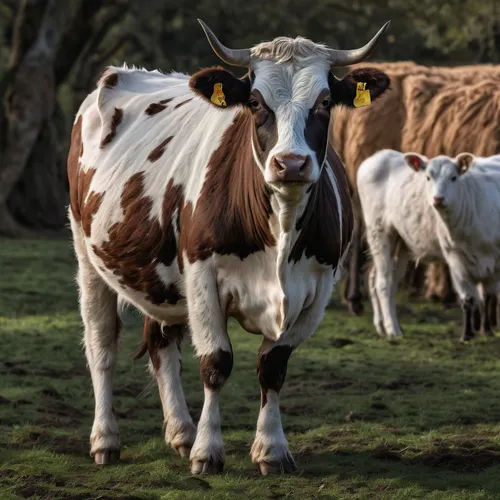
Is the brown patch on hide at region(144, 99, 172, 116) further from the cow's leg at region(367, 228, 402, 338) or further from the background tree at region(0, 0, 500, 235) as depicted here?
the background tree at region(0, 0, 500, 235)

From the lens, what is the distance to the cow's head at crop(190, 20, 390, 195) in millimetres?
5902

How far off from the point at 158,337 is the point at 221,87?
201 centimetres

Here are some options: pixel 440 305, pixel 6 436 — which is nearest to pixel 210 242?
pixel 6 436

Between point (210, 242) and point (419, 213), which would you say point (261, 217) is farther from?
point (419, 213)

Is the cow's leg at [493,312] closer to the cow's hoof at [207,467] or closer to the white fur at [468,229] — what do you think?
the white fur at [468,229]

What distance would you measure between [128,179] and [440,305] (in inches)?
349

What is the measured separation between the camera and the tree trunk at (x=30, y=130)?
2350cm

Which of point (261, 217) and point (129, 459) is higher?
point (261, 217)

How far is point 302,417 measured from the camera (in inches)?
337

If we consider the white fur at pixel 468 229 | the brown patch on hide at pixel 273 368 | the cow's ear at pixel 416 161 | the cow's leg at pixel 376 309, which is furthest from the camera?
the cow's leg at pixel 376 309

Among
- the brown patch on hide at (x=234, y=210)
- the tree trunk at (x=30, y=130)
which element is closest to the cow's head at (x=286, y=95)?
the brown patch on hide at (x=234, y=210)

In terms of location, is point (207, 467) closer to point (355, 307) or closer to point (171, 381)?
point (171, 381)

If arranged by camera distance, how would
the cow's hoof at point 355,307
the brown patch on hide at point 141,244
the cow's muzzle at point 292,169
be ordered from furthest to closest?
the cow's hoof at point 355,307, the brown patch on hide at point 141,244, the cow's muzzle at point 292,169

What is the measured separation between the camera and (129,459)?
731 centimetres
